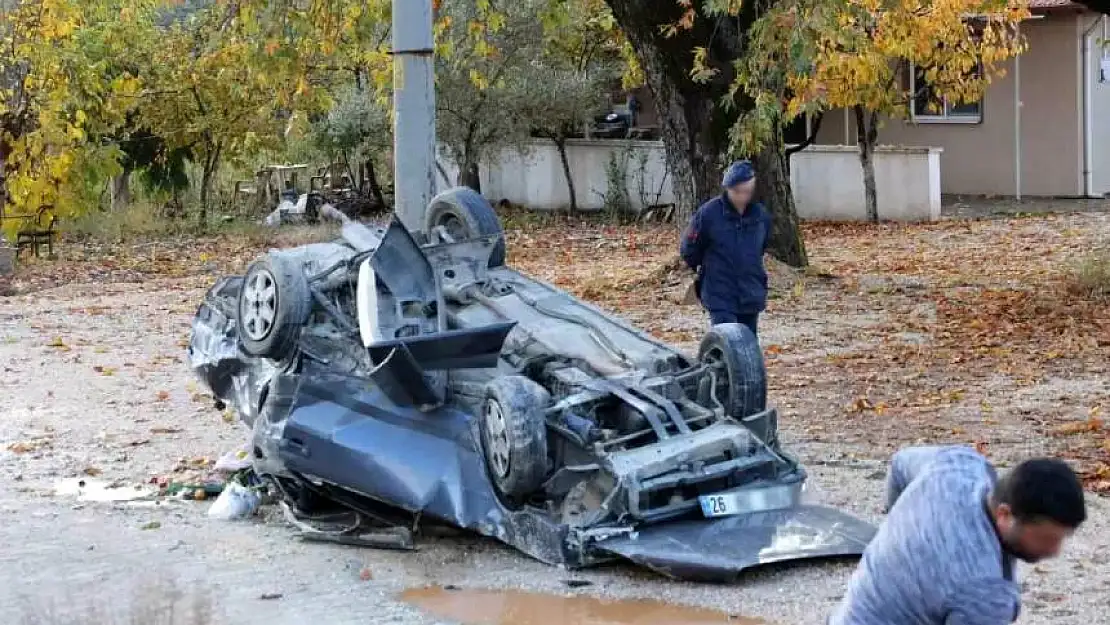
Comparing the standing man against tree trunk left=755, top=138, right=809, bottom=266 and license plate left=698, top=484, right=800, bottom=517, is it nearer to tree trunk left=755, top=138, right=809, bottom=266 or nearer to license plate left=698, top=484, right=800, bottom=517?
license plate left=698, top=484, right=800, bottom=517

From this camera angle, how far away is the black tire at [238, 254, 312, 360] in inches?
341

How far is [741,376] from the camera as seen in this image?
8164mm

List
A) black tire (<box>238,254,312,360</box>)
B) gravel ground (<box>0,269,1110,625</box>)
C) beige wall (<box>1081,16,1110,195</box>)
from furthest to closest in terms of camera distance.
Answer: beige wall (<box>1081,16,1110,195</box>) < black tire (<box>238,254,312,360</box>) < gravel ground (<box>0,269,1110,625</box>)

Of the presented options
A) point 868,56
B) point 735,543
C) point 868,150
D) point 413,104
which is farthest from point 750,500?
point 868,150

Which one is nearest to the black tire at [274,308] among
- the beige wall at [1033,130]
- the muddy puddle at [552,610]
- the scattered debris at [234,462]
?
the scattered debris at [234,462]

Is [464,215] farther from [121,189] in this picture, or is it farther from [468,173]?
[121,189]

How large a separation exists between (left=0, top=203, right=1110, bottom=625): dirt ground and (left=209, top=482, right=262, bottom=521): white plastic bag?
13cm

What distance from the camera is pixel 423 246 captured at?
A: 918 cm

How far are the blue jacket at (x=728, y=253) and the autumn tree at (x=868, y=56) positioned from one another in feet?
5.45

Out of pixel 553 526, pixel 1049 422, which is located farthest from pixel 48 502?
pixel 1049 422

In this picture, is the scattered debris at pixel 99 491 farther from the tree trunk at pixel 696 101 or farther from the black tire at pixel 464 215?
the tree trunk at pixel 696 101

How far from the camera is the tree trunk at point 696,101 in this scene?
56.1ft

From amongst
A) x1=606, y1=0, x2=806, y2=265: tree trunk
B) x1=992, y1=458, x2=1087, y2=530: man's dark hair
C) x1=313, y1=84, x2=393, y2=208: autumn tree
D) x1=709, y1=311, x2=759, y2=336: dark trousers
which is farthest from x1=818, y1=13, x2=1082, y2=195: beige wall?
x1=992, y1=458, x2=1087, y2=530: man's dark hair

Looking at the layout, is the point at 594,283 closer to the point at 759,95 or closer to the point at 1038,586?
the point at 759,95
